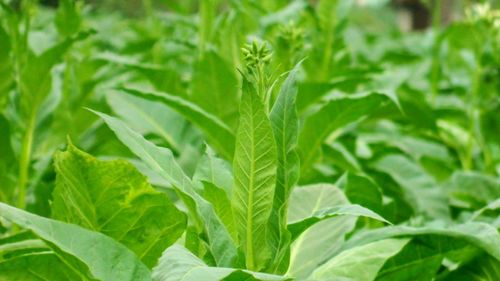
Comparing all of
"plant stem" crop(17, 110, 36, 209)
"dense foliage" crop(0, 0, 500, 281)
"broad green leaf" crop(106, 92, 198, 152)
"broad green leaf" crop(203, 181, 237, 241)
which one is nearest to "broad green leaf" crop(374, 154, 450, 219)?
"dense foliage" crop(0, 0, 500, 281)

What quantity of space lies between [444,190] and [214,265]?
54.1 inches

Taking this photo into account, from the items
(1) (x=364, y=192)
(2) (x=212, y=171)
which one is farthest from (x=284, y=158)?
(1) (x=364, y=192)

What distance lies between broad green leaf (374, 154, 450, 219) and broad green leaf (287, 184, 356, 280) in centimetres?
76

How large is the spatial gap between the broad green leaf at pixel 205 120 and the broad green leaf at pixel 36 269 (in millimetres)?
651

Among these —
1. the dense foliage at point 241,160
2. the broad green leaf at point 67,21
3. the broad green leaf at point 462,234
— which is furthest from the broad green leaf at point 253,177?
the broad green leaf at point 67,21

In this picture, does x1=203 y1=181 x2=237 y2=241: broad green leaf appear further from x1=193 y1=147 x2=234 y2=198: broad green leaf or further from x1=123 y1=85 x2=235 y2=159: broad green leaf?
x1=123 y1=85 x2=235 y2=159: broad green leaf

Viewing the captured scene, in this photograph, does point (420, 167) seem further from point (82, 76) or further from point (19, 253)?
point (19, 253)

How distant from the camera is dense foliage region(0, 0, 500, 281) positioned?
1.28m

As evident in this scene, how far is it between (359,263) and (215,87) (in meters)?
1.11

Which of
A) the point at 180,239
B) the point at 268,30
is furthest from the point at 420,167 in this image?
the point at 180,239

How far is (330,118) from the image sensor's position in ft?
6.82

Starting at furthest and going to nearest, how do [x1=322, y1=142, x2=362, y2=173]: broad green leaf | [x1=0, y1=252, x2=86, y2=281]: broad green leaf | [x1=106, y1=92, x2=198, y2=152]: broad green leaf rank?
1. [x1=106, y1=92, x2=198, y2=152]: broad green leaf
2. [x1=322, y1=142, x2=362, y2=173]: broad green leaf
3. [x1=0, y1=252, x2=86, y2=281]: broad green leaf

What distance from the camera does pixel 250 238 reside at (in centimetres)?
131

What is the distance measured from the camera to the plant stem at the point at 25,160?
6.78 feet
